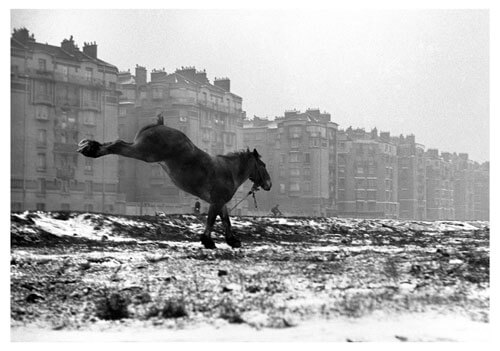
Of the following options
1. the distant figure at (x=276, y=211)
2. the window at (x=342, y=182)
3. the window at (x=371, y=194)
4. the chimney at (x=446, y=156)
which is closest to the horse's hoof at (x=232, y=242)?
the distant figure at (x=276, y=211)

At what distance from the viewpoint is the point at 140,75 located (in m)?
7.17

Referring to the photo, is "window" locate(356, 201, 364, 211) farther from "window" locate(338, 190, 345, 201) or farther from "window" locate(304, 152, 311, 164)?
"window" locate(304, 152, 311, 164)

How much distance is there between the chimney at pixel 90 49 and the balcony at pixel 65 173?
1246 millimetres

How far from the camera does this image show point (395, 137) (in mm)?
7117

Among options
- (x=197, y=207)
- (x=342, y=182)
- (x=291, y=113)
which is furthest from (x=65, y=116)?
(x=342, y=182)

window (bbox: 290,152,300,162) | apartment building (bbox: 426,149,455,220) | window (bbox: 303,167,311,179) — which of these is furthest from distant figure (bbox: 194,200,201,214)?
apartment building (bbox: 426,149,455,220)

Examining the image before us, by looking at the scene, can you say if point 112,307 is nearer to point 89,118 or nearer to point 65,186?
point 65,186

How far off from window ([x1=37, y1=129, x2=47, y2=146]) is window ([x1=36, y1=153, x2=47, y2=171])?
0.12 meters

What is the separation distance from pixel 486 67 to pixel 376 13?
50.3 inches

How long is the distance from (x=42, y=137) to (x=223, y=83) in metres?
2.03

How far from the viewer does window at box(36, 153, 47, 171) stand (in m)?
6.77
